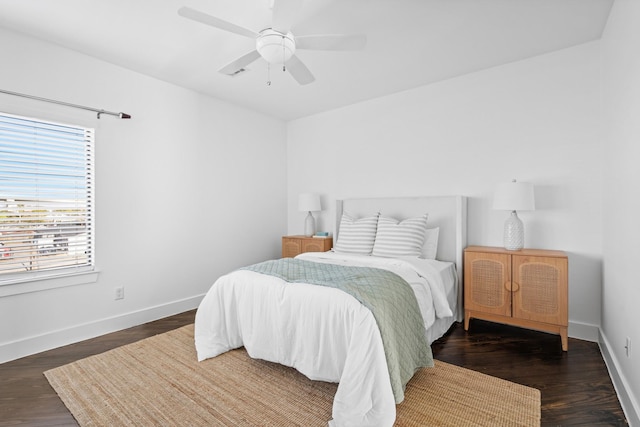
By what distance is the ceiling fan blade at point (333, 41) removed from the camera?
2109mm

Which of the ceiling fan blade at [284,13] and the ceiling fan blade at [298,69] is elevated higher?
the ceiling fan blade at [284,13]

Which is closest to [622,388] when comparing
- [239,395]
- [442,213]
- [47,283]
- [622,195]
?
[622,195]

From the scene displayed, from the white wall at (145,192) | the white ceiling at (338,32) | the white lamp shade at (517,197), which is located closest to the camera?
the white ceiling at (338,32)

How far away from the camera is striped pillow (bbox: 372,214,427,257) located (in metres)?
3.34

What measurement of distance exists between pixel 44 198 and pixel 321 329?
263 centimetres

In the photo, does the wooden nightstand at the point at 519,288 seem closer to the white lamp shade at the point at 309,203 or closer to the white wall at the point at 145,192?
the white lamp shade at the point at 309,203

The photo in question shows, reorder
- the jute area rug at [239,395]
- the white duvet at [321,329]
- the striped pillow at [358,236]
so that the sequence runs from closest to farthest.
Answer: the white duvet at [321,329]
the jute area rug at [239,395]
the striped pillow at [358,236]

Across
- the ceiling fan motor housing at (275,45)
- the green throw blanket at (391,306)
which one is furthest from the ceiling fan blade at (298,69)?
the green throw blanket at (391,306)

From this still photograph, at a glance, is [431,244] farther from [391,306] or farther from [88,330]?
[88,330]

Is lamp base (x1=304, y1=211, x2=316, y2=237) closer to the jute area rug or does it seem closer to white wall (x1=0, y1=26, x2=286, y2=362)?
white wall (x1=0, y1=26, x2=286, y2=362)

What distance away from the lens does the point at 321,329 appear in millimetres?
2012

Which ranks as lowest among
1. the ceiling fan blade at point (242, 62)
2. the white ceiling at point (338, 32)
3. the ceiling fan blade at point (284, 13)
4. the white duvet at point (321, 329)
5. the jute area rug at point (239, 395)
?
the jute area rug at point (239, 395)

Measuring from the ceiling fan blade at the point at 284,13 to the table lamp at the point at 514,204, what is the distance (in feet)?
7.44

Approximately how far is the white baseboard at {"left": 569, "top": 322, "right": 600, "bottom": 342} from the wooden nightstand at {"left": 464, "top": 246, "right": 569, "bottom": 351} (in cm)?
36
